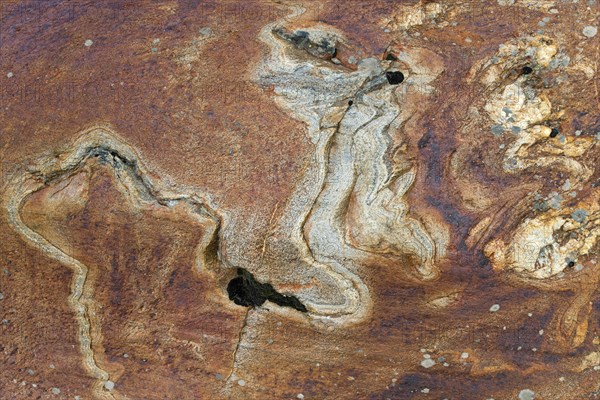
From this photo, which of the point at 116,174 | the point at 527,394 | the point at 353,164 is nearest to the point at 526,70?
the point at 353,164

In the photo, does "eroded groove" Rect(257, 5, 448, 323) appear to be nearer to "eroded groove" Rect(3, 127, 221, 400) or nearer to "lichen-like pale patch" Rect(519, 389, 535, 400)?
"eroded groove" Rect(3, 127, 221, 400)

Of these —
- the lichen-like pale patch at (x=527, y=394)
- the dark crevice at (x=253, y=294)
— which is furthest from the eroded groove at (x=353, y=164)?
the lichen-like pale patch at (x=527, y=394)

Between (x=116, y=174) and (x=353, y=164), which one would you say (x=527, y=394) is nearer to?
(x=353, y=164)

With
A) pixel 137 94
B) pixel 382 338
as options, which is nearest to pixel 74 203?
pixel 137 94

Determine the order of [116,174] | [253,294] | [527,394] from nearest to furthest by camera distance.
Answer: [116,174], [253,294], [527,394]

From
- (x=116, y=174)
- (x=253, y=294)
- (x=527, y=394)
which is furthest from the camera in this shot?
(x=527, y=394)

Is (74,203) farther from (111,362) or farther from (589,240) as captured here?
(589,240)
